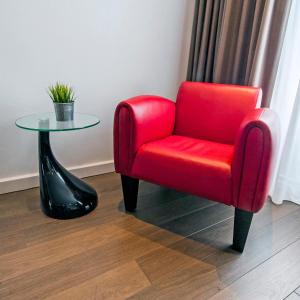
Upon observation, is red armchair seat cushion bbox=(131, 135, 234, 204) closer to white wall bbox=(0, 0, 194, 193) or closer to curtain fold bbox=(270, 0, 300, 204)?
curtain fold bbox=(270, 0, 300, 204)

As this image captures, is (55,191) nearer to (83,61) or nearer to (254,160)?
(83,61)

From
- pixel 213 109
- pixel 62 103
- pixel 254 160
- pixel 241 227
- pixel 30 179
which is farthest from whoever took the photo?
pixel 30 179

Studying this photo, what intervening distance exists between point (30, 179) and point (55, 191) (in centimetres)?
36

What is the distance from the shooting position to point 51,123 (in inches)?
50.3

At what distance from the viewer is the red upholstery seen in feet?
3.37

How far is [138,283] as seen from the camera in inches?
39.9

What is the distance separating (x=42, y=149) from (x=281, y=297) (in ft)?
4.08

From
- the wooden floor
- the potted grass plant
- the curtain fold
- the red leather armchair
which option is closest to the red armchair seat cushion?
the red leather armchair

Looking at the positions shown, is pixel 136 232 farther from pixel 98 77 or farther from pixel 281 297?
pixel 98 77

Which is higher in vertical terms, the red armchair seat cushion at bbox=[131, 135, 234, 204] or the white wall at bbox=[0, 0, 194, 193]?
the white wall at bbox=[0, 0, 194, 193]

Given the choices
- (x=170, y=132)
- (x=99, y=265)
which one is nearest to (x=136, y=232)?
(x=99, y=265)

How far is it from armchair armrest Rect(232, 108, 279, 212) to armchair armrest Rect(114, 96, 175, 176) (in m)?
0.48

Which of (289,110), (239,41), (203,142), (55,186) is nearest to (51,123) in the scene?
(55,186)

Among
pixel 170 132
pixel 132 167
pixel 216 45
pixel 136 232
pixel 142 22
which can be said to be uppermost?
pixel 142 22
